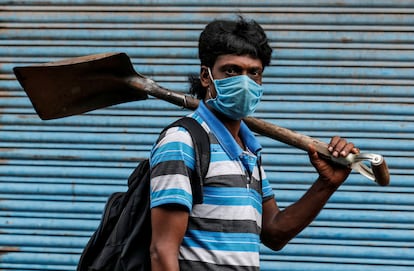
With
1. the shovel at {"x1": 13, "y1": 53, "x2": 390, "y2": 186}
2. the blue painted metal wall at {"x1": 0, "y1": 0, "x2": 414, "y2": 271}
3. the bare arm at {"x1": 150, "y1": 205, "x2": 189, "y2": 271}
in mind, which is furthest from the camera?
the blue painted metal wall at {"x1": 0, "y1": 0, "x2": 414, "y2": 271}

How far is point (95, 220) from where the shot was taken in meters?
4.73

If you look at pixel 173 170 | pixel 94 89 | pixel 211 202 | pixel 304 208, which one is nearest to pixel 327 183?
pixel 304 208

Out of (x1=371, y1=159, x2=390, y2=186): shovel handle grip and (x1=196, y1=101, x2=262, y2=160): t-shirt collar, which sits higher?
(x1=196, y1=101, x2=262, y2=160): t-shirt collar

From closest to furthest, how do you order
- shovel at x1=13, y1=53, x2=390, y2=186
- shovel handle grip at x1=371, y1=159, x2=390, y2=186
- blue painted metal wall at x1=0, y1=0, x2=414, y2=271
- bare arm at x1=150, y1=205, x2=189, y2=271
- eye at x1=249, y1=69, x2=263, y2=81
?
bare arm at x1=150, y1=205, x2=189, y2=271 → shovel handle grip at x1=371, y1=159, x2=390, y2=186 → eye at x1=249, y1=69, x2=263, y2=81 → shovel at x1=13, y1=53, x2=390, y2=186 → blue painted metal wall at x1=0, y1=0, x2=414, y2=271

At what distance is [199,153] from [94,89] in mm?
831

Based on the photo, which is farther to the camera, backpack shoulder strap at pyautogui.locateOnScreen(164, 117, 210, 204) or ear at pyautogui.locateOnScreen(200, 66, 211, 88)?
ear at pyautogui.locateOnScreen(200, 66, 211, 88)

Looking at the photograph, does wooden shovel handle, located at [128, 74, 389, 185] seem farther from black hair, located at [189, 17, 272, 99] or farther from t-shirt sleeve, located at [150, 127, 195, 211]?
t-shirt sleeve, located at [150, 127, 195, 211]

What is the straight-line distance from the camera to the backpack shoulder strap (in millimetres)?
2465

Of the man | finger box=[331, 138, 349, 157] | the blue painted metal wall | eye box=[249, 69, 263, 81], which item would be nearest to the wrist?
the man

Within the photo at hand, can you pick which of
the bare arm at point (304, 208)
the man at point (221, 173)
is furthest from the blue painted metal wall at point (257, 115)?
the man at point (221, 173)

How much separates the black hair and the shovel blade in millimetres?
470

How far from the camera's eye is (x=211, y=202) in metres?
2.48

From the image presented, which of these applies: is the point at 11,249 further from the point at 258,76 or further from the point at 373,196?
the point at 258,76

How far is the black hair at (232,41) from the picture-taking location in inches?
103
